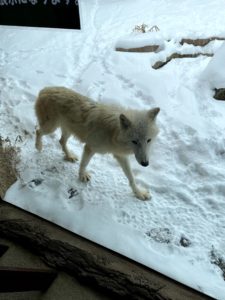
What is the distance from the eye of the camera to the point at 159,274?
148 cm

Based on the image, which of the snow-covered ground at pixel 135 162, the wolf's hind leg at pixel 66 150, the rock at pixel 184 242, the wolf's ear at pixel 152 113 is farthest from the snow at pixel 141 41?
the rock at pixel 184 242

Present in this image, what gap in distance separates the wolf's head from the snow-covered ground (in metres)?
0.41

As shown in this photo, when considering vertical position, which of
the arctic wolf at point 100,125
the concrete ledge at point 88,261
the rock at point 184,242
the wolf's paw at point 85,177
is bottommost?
the rock at point 184,242

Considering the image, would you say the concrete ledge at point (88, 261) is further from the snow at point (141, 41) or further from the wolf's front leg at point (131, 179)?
the snow at point (141, 41)

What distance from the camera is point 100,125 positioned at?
5.76 ft

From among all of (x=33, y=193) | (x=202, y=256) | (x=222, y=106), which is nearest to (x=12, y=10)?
(x=33, y=193)

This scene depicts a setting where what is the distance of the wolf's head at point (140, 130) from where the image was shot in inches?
60.2

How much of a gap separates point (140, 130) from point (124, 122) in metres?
0.08

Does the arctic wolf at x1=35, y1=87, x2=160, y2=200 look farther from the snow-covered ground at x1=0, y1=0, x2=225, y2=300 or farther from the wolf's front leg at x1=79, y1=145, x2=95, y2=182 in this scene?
the snow-covered ground at x1=0, y1=0, x2=225, y2=300

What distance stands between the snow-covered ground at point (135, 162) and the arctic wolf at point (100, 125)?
0.58ft

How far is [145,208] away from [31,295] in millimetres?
731

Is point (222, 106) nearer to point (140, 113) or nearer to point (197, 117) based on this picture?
point (197, 117)

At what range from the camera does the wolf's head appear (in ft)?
5.02

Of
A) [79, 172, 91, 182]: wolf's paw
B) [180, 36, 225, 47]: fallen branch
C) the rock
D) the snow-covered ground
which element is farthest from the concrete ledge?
[180, 36, 225, 47]: fallen branch
